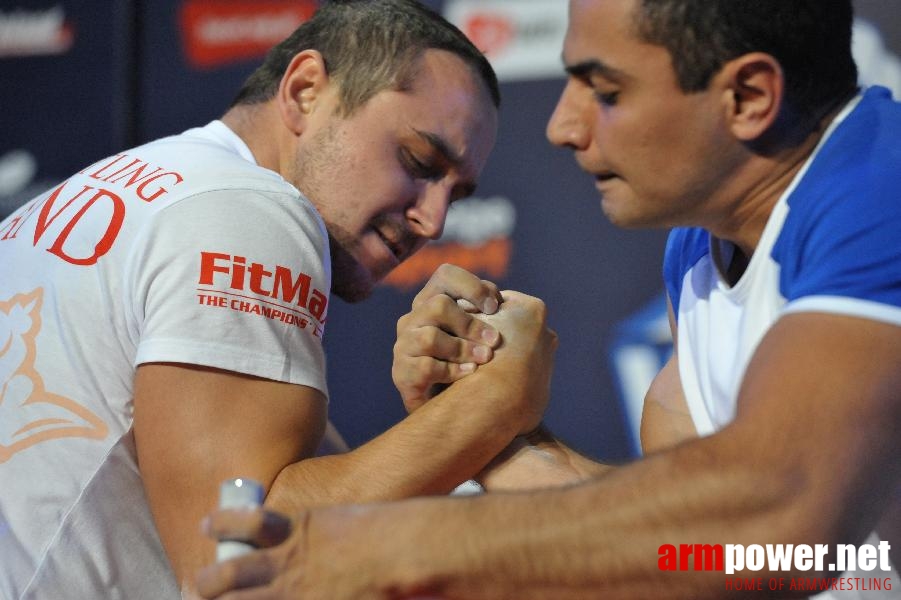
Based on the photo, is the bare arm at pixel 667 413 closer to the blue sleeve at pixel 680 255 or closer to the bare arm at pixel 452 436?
the blue sleeve at pixel 680 255

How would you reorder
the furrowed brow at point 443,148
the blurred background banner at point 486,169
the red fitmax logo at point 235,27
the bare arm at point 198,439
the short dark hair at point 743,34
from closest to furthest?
the short dark hair at point 743,34 < the bare arm at point 198,439 < the furrowed brow at point 443,148 < the blurred background banner at point 486,169 < the red fitmax logo at point 235,27

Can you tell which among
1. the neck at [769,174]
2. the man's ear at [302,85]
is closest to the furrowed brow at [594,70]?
the neck at [769,174]

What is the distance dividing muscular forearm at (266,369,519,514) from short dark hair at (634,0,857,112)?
49 centimetres

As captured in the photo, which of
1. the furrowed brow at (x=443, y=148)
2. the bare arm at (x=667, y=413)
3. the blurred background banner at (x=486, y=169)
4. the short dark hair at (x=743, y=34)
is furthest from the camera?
the blurred background banner at (x=486, y=169)

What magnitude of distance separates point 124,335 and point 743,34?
79 centimetres

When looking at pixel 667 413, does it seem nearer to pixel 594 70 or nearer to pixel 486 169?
pixel 594 70

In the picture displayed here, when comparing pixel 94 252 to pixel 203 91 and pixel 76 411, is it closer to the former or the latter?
pixel 76 411

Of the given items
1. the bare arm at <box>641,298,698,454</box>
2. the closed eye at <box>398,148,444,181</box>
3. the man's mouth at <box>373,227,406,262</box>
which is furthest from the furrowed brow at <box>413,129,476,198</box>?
the bare arm at <box>641,298,698,454</box>

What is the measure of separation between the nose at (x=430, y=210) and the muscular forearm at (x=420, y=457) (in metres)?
0.41

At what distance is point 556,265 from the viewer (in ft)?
9.33

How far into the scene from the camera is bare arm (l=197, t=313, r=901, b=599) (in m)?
0.93

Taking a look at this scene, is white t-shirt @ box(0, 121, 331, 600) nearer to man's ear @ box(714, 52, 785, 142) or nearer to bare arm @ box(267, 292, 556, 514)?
bare arm @ box(267, 292, 556, 514)

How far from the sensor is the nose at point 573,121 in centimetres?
124

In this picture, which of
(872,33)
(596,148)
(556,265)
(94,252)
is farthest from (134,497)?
(872,33)
